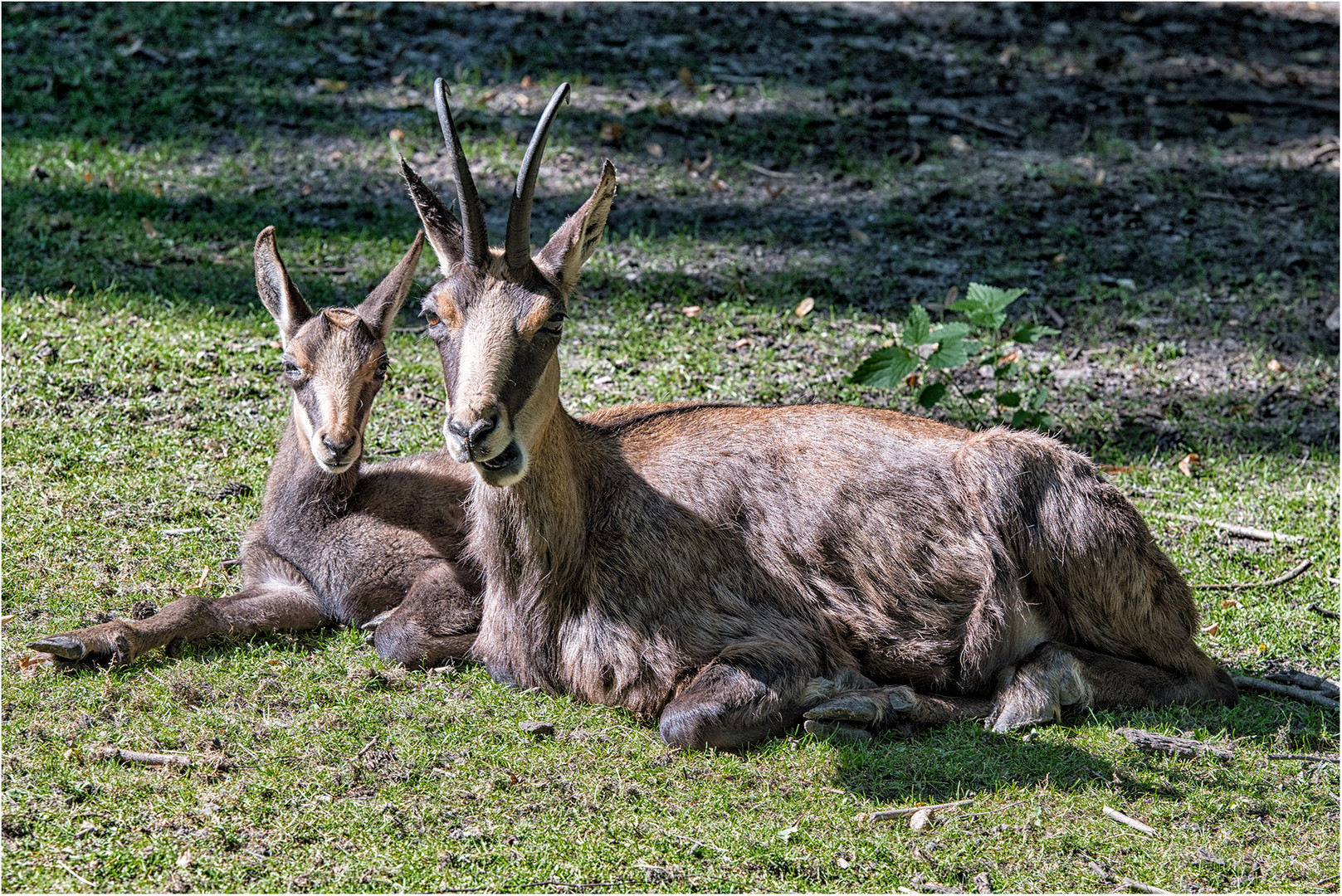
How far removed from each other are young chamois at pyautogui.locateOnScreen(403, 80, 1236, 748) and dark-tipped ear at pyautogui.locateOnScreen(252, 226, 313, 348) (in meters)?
1.26

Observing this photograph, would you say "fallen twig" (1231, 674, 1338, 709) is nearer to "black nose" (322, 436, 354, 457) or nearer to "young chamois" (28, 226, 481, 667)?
"young chamois" (28, 226, 481, 667)

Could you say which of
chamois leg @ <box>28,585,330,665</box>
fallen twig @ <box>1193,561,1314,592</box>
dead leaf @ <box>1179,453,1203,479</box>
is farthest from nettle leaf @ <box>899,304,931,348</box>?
chamois leg @ <box>28,585,330,665</box>

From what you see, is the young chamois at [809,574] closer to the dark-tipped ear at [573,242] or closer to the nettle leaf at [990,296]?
the dark-tipped ear at [573,242]

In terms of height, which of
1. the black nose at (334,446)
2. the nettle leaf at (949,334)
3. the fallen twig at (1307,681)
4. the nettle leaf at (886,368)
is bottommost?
the fallen twig at (1307,681)

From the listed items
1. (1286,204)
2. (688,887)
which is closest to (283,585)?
(688,887)

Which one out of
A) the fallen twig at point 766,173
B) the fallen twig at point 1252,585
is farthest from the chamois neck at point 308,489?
the fallen twig at point 766,173

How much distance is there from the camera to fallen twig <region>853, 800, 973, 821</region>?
482 centimetres

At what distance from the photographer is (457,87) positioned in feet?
40.5

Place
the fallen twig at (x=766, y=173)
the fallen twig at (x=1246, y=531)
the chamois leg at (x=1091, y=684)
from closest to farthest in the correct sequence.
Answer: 1. the chamois leg at (x=1091, y=684)
2. the fallen twig at (x=1246, y=531)
3. the fallen twig at (x=766, y=173)

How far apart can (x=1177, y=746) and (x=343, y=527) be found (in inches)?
153

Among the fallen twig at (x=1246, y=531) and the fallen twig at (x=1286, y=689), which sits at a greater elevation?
the fallen twig at (x=1246, y=531)

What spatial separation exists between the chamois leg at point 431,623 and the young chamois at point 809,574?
6.7 inches

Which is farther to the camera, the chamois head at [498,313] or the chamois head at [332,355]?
the chamois head at [332,355]

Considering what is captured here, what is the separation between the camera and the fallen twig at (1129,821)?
487 cm
